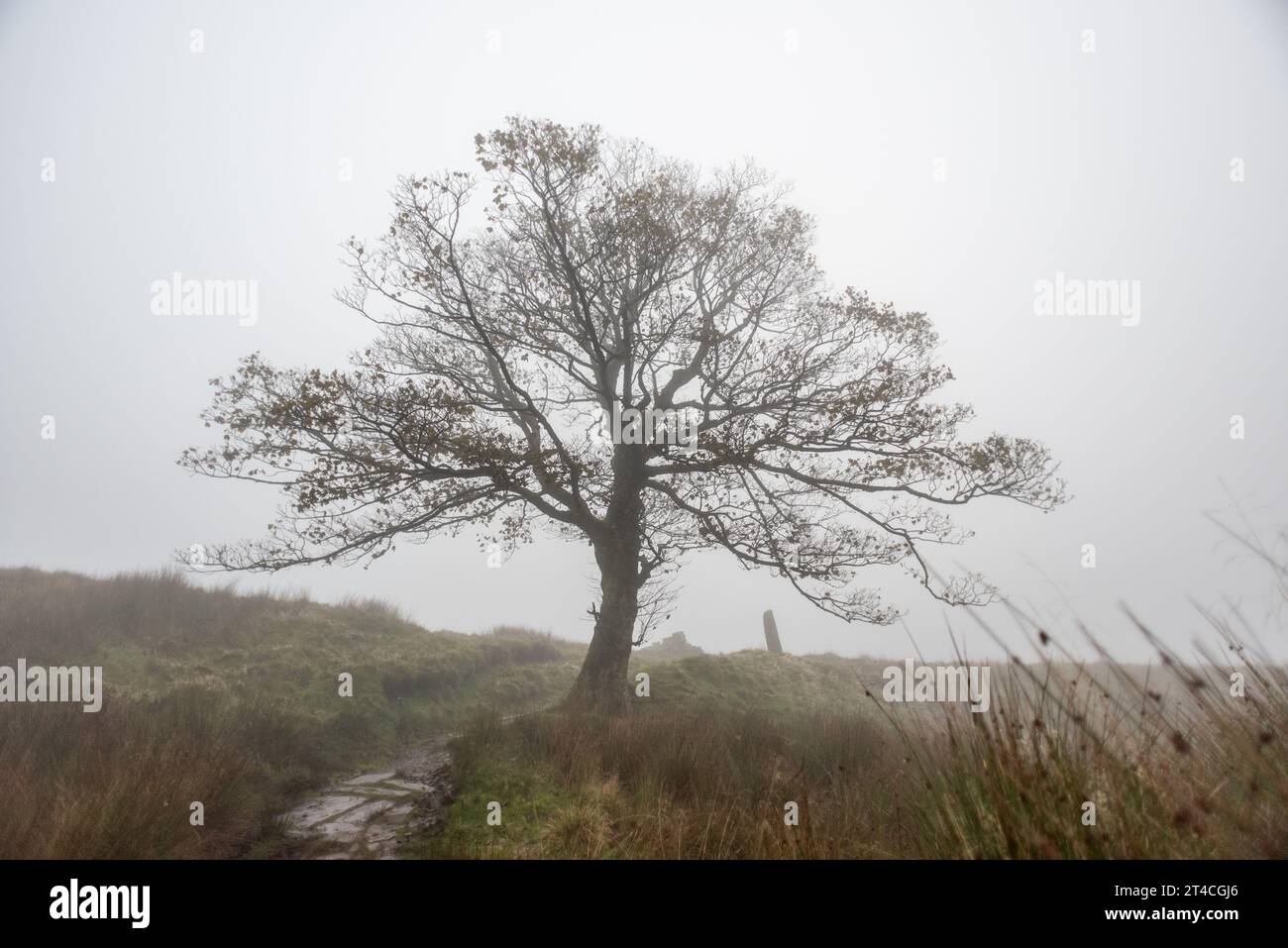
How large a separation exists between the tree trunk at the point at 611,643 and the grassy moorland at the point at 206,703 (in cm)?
288

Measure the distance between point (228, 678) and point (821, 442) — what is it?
10747 millimetres

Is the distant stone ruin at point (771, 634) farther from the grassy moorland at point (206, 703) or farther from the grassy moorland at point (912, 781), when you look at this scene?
the grassy moorland at point (912, 781)

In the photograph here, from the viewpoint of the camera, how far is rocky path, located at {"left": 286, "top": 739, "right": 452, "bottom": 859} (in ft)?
17.4

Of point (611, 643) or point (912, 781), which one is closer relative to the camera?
point (912, 781)

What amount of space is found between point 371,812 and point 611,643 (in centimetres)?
541

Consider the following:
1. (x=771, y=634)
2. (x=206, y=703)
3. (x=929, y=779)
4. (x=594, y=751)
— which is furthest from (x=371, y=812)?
(x=771, y=634)

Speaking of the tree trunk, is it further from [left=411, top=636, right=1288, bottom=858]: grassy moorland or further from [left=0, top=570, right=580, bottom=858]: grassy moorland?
[left=0, top=570, right=580, bottom=858]: grassy moorland

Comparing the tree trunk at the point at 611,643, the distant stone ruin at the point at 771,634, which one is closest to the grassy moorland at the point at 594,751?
the tree trunk at the point at 611,643

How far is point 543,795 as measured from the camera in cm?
611

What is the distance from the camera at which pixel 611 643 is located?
11.1 metres

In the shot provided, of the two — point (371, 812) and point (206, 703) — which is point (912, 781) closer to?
point (371, 812)

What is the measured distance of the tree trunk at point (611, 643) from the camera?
10820 mm

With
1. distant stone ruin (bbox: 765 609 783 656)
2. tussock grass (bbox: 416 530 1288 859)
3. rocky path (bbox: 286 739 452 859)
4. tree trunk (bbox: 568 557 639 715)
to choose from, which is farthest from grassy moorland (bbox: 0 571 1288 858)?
distant stone ruin (bbox: 765 609 783 656)
